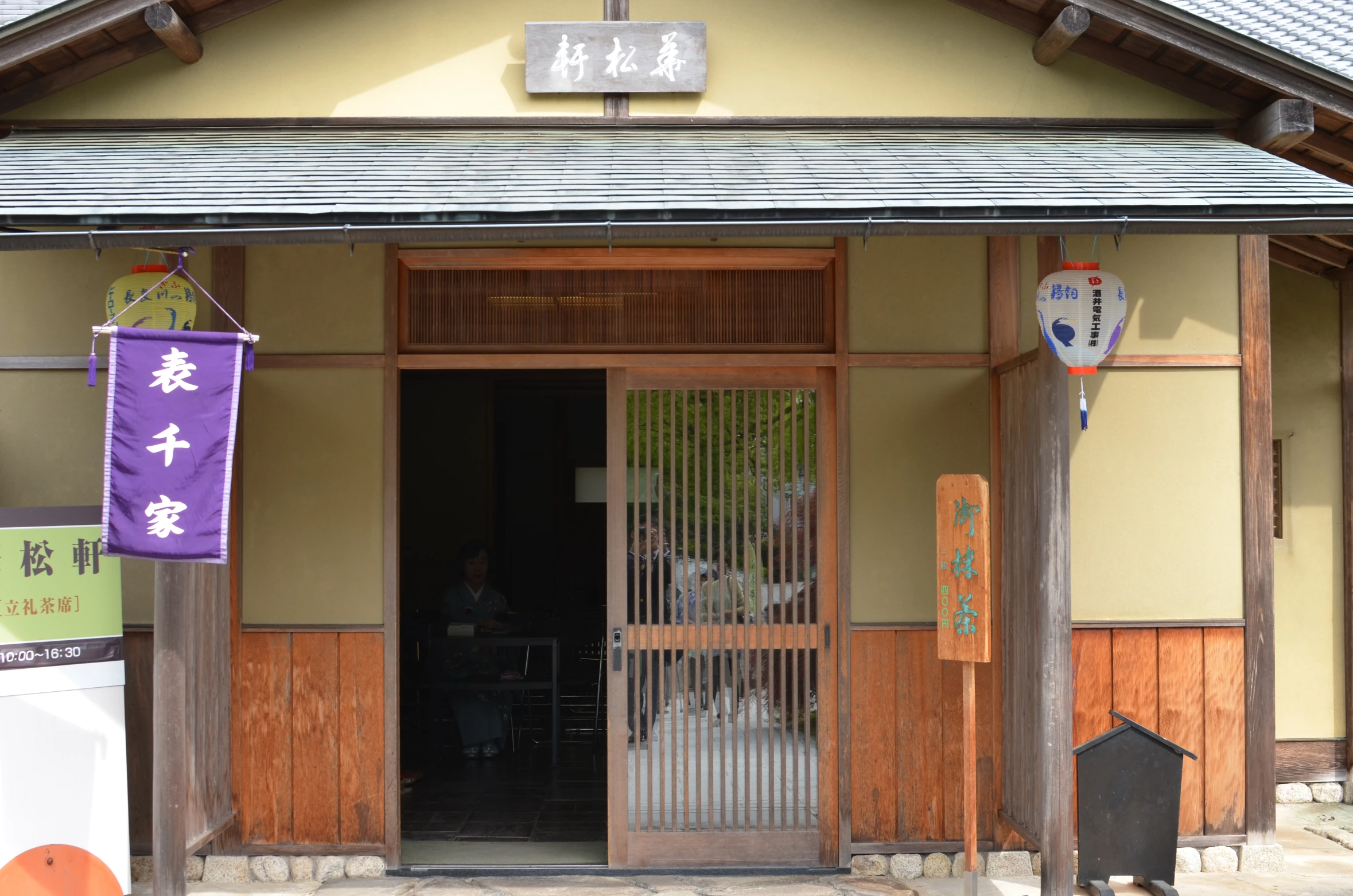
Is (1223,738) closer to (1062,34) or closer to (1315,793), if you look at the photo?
(1315,793)

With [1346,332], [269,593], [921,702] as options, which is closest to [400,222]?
[269,593]

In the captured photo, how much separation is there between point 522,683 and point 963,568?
4455 millimetres

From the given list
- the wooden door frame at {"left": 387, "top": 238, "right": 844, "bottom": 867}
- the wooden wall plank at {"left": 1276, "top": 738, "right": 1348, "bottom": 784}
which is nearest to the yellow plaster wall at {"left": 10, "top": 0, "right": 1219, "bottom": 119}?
the wooden door frame at {"left": 387, "top": 238, "right": 844, "bottom": 867}

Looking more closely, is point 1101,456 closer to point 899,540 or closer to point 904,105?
point 899,540

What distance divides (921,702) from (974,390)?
69.9 inches

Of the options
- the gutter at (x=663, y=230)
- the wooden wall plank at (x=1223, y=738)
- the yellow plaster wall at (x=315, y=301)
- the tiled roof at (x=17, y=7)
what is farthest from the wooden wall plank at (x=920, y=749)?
the tiled roof at (x=17, y=7)

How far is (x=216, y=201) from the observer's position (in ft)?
15.6

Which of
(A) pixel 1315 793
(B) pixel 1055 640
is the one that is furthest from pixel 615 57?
(A) pixel 1315 793

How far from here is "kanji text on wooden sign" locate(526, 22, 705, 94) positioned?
19.3ft

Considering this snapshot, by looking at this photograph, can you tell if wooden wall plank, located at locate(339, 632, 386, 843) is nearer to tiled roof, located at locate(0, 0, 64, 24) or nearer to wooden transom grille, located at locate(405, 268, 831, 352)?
wooden transom grille, located at locate(405, 268, 831, 352)

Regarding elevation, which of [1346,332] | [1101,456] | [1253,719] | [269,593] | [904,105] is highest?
[904,105]

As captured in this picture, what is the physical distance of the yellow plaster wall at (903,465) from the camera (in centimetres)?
597

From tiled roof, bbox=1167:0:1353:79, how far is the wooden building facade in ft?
4.83

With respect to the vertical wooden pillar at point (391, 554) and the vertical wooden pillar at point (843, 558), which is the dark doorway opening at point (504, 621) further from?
the vertical wooden pillar at point (843, 558)
